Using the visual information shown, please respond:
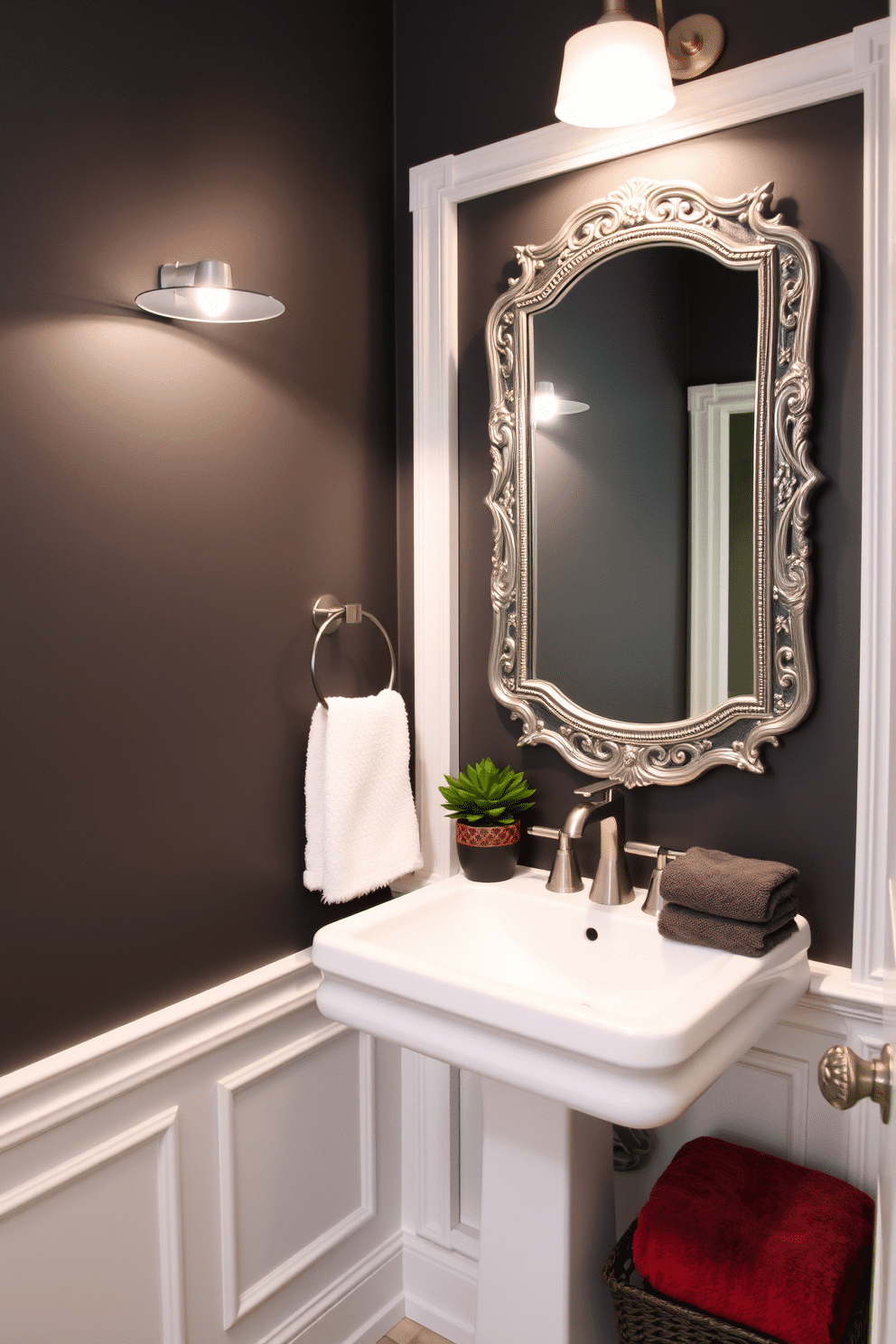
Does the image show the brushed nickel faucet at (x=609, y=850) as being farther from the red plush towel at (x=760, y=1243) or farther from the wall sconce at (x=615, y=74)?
the wall sconce at (x=615, y=74)

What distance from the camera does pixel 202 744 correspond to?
4.96 feet

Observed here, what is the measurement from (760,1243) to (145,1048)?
0.89 metres

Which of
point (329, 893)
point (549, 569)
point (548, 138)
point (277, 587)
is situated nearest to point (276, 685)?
point (277, 587)

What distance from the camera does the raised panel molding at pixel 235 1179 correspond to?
1.55m

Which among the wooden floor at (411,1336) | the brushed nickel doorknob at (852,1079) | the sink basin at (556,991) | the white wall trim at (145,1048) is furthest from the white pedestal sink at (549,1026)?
the wooden floor at (411,1336)

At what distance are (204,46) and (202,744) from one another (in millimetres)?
1072

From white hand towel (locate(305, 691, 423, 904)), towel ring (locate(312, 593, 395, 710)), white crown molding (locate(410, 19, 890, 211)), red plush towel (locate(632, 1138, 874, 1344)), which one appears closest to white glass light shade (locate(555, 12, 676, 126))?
white crown molding (locate(410, 19, 890, 211))

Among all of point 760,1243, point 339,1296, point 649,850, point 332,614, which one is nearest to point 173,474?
point 332,614

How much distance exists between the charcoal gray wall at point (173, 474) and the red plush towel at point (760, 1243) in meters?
0.76

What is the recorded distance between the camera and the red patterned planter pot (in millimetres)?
1688

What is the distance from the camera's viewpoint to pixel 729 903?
133cm

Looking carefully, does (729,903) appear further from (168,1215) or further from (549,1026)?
(168,1215)

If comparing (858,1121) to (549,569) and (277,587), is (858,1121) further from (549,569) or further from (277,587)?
(277,587)

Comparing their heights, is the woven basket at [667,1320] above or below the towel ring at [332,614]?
below
